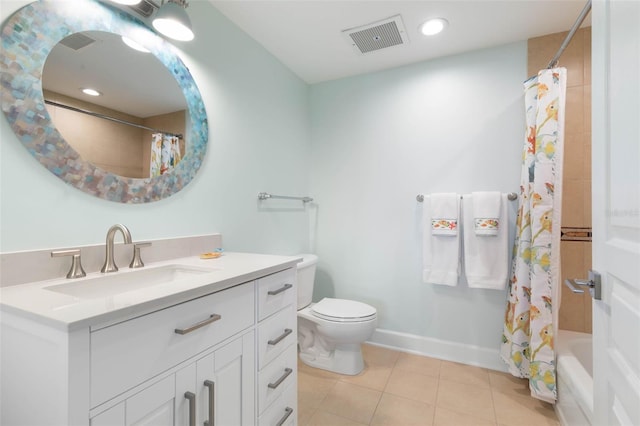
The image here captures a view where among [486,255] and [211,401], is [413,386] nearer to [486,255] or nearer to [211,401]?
[486,255]

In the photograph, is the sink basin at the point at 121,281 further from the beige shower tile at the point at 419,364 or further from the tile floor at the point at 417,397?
the beige shower tile at the point at 419,364

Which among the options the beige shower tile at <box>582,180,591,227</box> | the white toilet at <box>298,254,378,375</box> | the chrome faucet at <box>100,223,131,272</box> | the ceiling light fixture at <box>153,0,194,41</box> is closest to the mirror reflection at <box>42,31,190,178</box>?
the ceiling light fixture at <box>153,0,194,41</box>

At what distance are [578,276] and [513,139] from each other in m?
0.97

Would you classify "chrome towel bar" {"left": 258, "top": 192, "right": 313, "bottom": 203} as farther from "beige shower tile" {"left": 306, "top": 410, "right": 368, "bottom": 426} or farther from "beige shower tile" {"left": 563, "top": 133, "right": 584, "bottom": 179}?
"beige shower tile" {"left": 563, "top": 133, "right": 584, "bottom": 179}

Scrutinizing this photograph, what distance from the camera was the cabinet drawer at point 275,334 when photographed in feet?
3.44

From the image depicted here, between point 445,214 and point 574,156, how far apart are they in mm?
856

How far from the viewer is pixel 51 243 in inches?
37.6

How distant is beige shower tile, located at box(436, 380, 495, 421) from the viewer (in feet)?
5.09

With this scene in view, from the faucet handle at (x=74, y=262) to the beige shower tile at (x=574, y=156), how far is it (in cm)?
260

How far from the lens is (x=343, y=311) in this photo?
1.89 m

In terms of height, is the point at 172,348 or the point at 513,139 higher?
the point at 513,139

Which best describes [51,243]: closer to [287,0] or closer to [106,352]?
[106,352]

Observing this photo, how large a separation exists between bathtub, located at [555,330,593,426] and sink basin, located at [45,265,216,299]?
5.47ft

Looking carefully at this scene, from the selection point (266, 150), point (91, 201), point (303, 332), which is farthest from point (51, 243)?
point (303, 332)
